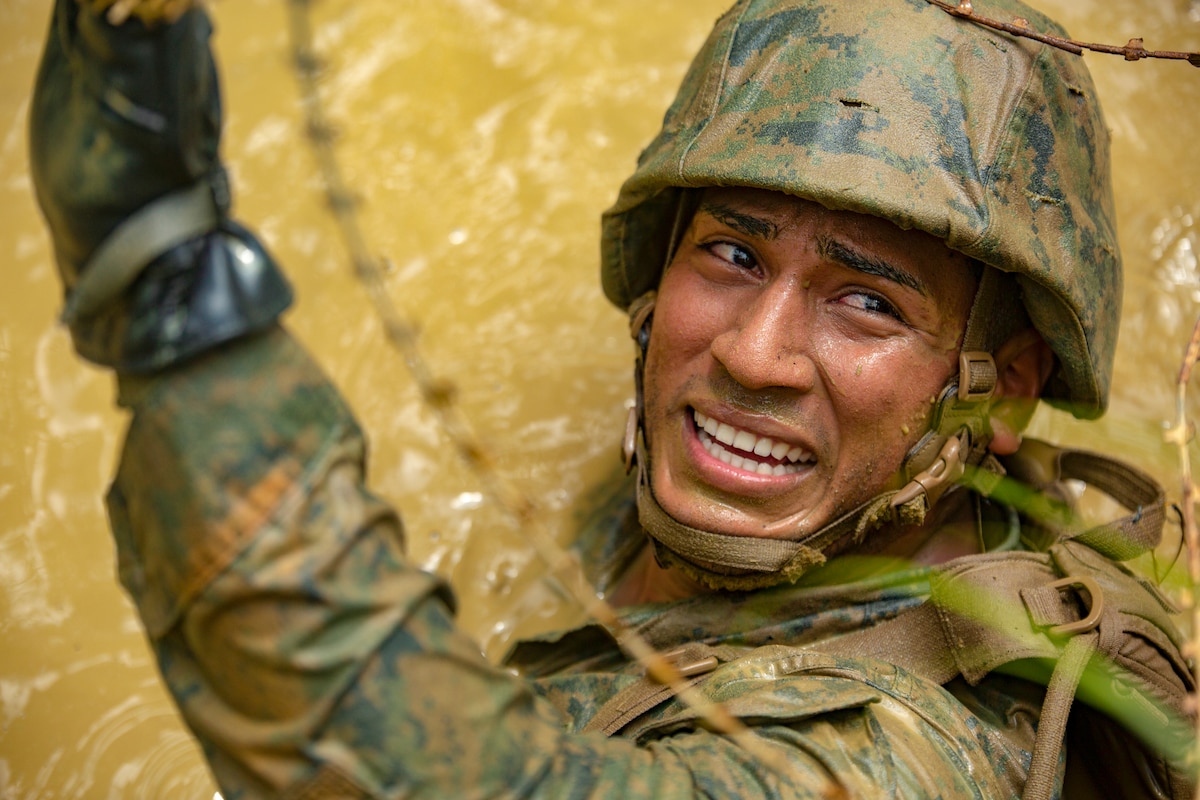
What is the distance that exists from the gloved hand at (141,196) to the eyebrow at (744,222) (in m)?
1.32

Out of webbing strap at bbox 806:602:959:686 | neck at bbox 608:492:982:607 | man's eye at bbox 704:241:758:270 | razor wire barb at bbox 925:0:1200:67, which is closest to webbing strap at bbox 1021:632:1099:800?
webbing strap at bbox 806:602:959:686

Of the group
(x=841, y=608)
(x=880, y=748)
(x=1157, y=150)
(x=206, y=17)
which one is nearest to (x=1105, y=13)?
(x=1157, y=150)

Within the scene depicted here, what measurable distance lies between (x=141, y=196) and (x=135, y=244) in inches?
2.3

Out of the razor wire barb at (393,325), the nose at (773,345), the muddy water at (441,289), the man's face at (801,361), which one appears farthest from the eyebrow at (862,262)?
the muddy water at (441,289)

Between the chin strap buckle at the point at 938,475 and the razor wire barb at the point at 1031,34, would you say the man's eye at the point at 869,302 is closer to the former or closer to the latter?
the chin strap buckle at the point at 938,475

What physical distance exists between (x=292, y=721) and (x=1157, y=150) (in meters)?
4.36

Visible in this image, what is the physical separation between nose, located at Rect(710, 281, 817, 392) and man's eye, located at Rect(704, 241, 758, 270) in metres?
0.13

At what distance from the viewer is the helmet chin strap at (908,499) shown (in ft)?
7.84

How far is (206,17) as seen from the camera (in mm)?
1289

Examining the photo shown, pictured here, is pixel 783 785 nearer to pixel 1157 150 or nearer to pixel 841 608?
pixel 841 608

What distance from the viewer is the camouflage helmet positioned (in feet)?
7.46

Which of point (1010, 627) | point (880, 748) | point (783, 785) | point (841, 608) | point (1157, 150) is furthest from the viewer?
point (1157, 150)

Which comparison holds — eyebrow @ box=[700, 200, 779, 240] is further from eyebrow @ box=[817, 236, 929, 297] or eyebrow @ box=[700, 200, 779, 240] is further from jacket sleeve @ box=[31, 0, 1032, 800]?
jacket sleeve @ box=[31, 0, 1032, 800]

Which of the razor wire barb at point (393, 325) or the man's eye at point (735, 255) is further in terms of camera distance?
the man's eye at point (735, 255)
